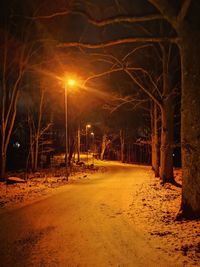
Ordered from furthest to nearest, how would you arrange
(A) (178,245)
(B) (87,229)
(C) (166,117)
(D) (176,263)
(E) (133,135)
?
1. (E) (133,135)
2. (C) (166,117)
3. (B) (87,229)
4. (A) (178,245)
5. (D) (176,263)

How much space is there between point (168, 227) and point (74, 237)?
2418mm

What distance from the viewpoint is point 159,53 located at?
16062 mm

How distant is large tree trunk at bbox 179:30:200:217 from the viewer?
6867 millimetres

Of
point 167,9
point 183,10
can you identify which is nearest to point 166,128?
point 167,9

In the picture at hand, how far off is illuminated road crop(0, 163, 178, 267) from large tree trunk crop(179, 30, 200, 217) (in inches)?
67.5

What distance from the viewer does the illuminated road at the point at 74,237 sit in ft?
16.1

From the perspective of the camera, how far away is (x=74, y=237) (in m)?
6.07

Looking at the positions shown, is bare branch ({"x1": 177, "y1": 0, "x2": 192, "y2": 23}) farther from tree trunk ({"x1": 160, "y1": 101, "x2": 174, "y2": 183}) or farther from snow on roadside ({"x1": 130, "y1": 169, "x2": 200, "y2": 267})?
tree trunk ({"x1": 160, "y1": 101, "x2": 174, "y2": 183})

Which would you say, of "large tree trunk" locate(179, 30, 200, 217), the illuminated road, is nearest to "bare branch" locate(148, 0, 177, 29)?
"large tree trunk" locate(179, 30, 200, 217)

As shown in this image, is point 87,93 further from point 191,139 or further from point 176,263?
point 176,263

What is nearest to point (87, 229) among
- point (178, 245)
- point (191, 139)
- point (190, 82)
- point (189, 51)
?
point (178, 245)

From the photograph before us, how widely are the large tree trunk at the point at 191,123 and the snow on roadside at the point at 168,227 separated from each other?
0.62 m

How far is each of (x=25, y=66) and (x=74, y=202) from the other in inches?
393

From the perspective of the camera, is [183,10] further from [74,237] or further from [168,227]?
[74,237]
